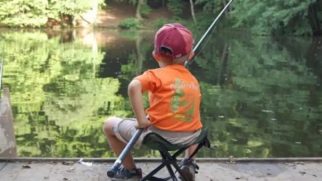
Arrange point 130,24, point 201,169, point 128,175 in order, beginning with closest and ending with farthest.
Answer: point 128,175 → point 201,169 → point 130,24

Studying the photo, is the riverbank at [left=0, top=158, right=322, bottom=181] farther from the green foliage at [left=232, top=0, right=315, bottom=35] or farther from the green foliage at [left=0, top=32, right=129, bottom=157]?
the green foliage at [left=232, top=0, right=315, bottom=35]

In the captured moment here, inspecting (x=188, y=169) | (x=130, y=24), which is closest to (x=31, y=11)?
(x=130, y=24)

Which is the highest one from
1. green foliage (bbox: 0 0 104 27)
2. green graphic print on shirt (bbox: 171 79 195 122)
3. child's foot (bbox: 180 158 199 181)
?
green graphic print on shirt (bbox: 171 79 195 122)

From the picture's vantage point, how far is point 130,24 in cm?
4209

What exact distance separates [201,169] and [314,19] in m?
31.7

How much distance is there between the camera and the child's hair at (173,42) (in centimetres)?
380

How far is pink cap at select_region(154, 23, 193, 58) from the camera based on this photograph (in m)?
3.80

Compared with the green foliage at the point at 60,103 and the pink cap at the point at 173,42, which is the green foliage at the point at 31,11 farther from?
the pink cap at the point at 173,42

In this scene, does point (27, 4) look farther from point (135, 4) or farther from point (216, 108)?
point (216, 108)

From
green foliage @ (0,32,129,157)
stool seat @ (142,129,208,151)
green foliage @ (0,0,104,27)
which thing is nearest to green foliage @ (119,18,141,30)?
green foliage @ (0,0,104,27)

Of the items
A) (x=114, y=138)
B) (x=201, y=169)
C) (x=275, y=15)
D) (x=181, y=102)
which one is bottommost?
(x=275, y=15)

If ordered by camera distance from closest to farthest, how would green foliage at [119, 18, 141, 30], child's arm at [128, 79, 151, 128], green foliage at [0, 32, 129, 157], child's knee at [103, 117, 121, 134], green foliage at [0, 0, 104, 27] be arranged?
1. child's arm at [128, 79, 151, 128]
2. child's knee at [103, 117, 121, 134]
3. green foliage at [0, 32, 129, 157]
4. green foliage at [0, 0, 104, 27]
5. green foliage at [119, 18, 141, 30]

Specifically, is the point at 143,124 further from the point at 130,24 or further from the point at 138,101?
the point at 130,24

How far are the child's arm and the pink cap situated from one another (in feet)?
0.96
